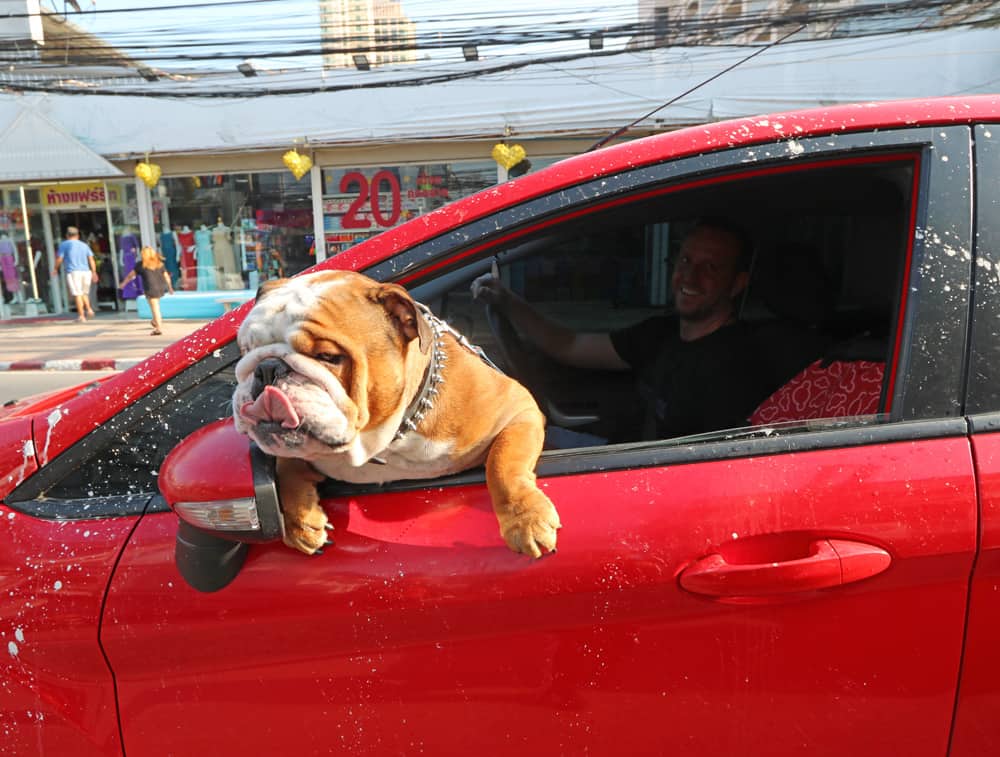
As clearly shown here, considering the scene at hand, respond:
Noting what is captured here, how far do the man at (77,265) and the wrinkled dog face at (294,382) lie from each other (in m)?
14.2

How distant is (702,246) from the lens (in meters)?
2.47

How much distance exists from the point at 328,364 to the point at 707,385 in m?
1.36

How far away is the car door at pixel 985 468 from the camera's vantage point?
1175 mm

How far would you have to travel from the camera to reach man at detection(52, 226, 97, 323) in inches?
513

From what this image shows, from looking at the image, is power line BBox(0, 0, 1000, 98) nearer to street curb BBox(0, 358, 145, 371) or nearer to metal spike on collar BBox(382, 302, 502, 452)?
street curb BBox(0, 358, 145, 371)

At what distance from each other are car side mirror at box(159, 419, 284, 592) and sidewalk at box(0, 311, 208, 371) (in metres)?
8.98

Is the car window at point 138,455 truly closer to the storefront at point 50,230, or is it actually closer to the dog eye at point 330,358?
the dog eye at point 330,358

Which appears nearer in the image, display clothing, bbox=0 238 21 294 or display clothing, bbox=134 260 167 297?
display clothing, bbox=134 260 167 297

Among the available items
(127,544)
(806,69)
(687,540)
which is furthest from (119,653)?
(806,69)

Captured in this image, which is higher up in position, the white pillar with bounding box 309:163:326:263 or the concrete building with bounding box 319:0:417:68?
the concrete building with bounding box 319:0:417:68

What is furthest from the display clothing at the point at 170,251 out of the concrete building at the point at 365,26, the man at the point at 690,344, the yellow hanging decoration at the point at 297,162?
the man at the point at 690,344

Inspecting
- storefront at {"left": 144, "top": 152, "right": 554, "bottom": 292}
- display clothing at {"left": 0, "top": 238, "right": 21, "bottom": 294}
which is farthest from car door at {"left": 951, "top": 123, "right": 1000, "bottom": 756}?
display clothing at {"left": 0, "top": 238, "right": 21, "bottom": 294}

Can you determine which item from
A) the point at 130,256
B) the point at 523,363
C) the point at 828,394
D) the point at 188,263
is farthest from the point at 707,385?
the point at 130,256

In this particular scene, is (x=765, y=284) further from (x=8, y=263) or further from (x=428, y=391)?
(x=8, y=263)
